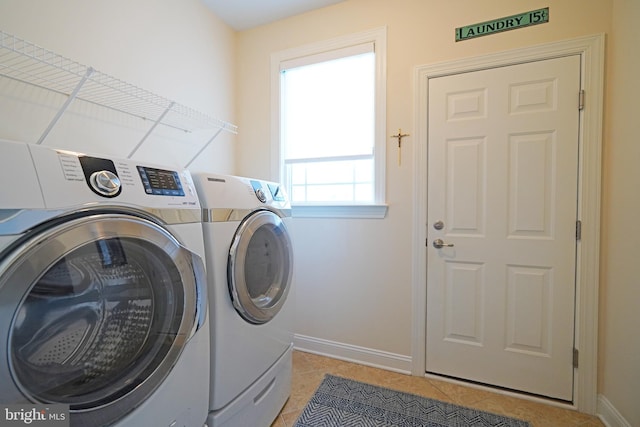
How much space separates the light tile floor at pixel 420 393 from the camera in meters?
1.44

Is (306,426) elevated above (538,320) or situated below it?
below

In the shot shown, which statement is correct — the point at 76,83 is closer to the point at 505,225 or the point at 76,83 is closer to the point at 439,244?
the point at 439,244

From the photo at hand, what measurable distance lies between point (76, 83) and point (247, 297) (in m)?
1.31

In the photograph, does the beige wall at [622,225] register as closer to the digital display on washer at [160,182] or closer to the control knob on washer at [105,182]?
the digital display on washer at [160,182]

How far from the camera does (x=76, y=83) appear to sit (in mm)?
1288

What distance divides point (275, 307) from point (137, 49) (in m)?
1.65

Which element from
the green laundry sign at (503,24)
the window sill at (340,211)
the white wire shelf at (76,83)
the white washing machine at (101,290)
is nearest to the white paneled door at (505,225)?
the green laundry sign at (503,24)

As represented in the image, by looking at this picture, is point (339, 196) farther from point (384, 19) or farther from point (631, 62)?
point (631, 62)

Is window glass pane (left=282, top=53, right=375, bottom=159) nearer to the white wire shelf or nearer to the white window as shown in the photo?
the white window

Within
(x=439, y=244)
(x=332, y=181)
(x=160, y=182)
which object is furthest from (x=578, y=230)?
(x=160, y=182)

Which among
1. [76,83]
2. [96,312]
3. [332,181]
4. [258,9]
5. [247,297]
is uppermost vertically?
Result: [258,9]

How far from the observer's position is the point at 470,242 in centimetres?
170

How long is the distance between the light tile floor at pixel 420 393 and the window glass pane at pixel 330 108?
1547 mm

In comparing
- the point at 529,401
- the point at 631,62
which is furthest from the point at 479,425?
the point at 631,62
